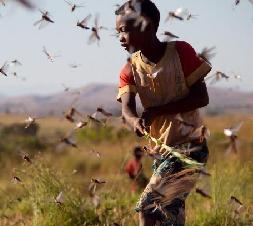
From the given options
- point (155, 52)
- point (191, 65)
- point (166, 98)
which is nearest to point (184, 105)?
point (166, 98)

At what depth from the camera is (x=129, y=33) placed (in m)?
4.31

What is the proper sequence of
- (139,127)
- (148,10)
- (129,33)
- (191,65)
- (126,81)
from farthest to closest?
(126,81) < (191,65) < (148,10) < (129,33) < (139,127)

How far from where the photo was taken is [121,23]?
431 cm

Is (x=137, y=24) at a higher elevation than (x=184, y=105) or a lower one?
higher

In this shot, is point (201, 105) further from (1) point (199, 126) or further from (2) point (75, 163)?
(2) point (75, 163)

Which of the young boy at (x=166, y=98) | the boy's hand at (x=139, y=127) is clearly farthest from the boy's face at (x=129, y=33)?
the boy's hand at (x=139, y=127)

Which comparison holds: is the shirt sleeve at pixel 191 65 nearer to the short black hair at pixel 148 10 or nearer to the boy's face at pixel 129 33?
the short black hair at pixel 148 10

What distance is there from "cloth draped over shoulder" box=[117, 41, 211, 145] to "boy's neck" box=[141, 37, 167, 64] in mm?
28

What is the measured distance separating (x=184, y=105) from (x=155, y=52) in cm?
39

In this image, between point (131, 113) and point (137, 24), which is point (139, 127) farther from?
point (137, 24)

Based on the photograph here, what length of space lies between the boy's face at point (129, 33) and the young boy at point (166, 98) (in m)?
0.10

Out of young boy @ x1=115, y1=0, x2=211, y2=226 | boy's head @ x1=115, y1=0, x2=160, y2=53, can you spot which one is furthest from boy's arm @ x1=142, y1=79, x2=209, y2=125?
boy's head @ x1=115, y1=0, x2=160, y2=53

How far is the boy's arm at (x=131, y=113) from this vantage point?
4.22 meters

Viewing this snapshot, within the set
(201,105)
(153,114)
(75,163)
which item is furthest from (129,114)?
(75,163)
